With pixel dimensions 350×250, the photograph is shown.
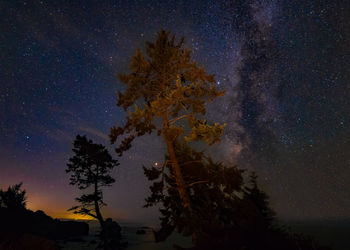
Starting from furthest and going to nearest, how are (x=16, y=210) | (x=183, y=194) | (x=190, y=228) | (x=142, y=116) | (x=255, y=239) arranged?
(x=16, y=210), (x=142, y=116), (x=183, y=194), (x=190, y=228), (x=255, y=239)

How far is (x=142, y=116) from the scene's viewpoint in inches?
395

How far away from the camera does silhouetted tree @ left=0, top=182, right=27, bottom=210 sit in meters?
25.1

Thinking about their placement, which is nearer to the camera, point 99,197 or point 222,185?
point 222,185

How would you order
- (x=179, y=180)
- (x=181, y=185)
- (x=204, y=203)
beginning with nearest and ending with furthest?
(x=204, y=203) < (x=181, y=185) < (x=179, y=180)

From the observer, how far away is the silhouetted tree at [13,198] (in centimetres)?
2506

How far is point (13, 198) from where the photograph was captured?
26078mm

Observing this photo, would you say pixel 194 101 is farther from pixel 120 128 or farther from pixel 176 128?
pixel 120 128

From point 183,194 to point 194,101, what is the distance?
4.68 metres

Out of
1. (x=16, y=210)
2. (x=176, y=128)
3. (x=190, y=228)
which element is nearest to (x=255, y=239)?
(x=190, y=228)

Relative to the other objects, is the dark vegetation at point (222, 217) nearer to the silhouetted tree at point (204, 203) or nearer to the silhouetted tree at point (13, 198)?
the silhouetted tree at point (204, 203)

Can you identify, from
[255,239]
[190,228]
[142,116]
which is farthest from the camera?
[142,116]

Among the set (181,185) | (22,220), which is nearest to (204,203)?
(181,185)

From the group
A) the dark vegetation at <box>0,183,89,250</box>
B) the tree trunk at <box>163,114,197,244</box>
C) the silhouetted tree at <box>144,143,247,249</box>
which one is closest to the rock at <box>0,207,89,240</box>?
the dark vegetation at <box>0,183,89,250</box>

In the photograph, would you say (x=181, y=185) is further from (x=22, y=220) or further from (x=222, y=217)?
(x=22, y=220)
